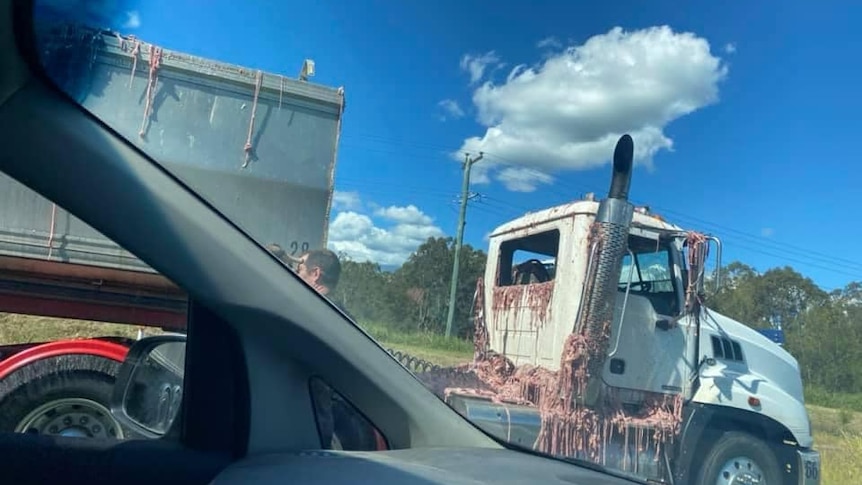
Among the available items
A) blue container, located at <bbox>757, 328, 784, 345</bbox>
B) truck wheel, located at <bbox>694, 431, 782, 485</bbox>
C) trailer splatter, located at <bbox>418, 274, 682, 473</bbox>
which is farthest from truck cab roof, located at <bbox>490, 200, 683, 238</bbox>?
truck wheel, located at <bbox>694, 431, 782, 485</bbox>

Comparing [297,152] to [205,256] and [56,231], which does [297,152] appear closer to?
[56,231]

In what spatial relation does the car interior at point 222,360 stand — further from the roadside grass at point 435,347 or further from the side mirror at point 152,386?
the roadside grass at point 435,347

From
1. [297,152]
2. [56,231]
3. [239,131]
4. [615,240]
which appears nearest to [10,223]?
[56,231]

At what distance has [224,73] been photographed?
7.97ft

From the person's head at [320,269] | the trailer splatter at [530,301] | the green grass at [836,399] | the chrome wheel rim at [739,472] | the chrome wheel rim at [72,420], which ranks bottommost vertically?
the chrome wheel rim at [739,472]

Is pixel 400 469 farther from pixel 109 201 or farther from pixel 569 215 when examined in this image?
pixel 569 215

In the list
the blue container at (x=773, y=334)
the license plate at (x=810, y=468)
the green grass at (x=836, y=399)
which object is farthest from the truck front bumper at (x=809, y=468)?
the blue container at (x=773, y=334)

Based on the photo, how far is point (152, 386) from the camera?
83.9 inches

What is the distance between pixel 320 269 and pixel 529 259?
8.61 ft

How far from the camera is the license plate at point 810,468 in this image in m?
4.02

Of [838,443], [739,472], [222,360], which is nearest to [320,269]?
[222,360]

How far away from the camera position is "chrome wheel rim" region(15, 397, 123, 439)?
2150mm

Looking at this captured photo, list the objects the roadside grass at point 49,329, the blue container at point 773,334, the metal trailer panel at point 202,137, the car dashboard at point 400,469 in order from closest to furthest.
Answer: the car dashboard at point 400,469
the metal trailer panel at point 202,137
the roadside grass at point 49,329
the blue container at point 773,334

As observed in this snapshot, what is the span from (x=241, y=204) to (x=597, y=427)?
2.87 meters
